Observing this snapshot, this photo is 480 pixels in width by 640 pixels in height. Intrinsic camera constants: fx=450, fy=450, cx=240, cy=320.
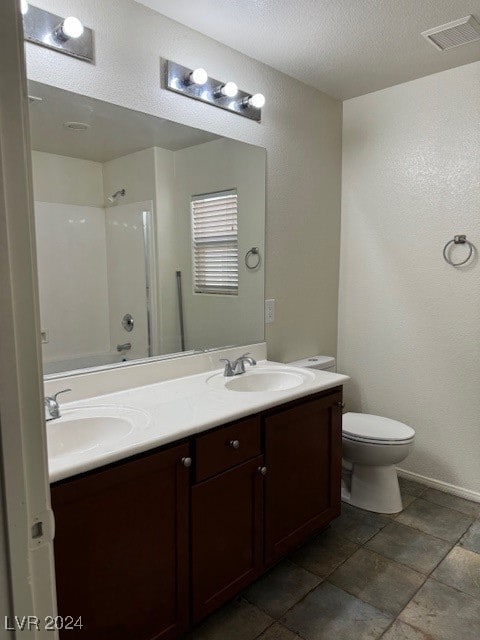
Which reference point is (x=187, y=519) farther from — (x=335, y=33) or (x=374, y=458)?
Result: (x=335, y=33)

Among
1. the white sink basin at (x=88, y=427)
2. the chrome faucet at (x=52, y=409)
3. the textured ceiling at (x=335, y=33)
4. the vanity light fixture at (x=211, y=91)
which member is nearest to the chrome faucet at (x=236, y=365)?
the white sink basin at (x=88, y=427)

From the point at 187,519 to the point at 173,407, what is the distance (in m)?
0.39

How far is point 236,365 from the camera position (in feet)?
7.25

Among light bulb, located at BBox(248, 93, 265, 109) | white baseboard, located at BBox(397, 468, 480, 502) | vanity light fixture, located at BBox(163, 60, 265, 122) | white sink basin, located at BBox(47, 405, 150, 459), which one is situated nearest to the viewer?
white sink basin, located at BBox(47, 405, 150, 459)

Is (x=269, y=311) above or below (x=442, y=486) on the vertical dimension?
above

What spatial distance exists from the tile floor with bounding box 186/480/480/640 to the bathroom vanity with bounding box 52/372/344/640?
12 centimetres

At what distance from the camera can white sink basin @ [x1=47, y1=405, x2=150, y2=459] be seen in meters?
1.48

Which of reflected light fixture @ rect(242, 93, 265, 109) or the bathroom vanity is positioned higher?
reflected light fixture @ rect(242, 93, 265, 109)

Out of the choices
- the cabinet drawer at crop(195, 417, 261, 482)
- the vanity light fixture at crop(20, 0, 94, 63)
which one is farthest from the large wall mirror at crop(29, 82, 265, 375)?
the cabinet drawer at crop(195, 417, 261, 482)

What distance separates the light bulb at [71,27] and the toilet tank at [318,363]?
6.10 ft

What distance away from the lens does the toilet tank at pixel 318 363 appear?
8.73ft

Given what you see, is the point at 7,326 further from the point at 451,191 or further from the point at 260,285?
the point at 451,191

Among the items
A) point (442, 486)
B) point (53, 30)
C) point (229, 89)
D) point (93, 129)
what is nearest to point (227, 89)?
point (229, 89)

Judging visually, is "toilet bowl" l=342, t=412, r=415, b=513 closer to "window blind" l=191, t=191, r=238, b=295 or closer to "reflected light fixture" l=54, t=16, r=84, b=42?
"window blind" l=191, t=191, r=238, b=295
